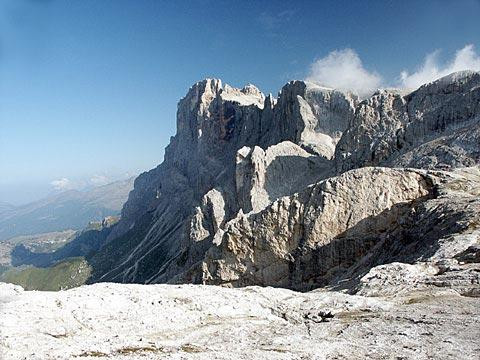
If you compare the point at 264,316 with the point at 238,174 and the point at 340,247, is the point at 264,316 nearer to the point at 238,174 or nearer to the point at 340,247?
the point at 340,247

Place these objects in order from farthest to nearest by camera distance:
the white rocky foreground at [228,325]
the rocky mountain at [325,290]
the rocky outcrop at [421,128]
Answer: the rocky outcrop at [421,128] < the rocky mountain at [325,290] < the white rocky foreground at [228,325]

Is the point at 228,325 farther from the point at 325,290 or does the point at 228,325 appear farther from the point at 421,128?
the point at 421,128

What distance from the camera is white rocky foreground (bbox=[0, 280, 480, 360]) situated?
16.7 metres

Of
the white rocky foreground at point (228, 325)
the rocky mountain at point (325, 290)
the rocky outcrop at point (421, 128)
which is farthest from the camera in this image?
the rocky outcrop at point (421, 128)

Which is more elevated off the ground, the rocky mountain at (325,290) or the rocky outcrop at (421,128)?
the rocky outcrop at (421,128)

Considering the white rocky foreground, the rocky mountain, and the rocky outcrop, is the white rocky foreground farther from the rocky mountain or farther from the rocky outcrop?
the rocky outcrop

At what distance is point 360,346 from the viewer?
57.0 ft

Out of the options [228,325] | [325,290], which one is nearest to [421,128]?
[325,290]

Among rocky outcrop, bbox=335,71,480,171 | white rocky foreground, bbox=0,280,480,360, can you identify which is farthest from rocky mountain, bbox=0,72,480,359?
rocky outcrop, bbox=335,71,480,171

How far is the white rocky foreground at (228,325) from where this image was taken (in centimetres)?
1673

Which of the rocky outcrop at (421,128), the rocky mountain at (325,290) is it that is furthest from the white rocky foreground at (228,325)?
the rocky outcrop at (421,128)

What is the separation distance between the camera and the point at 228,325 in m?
20.8

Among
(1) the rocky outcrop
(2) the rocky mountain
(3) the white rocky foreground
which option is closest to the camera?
(3) the white rocky foreground

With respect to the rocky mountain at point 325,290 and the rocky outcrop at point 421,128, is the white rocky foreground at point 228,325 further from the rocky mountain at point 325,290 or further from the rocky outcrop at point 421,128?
the rocky outcrop at point 421,128
